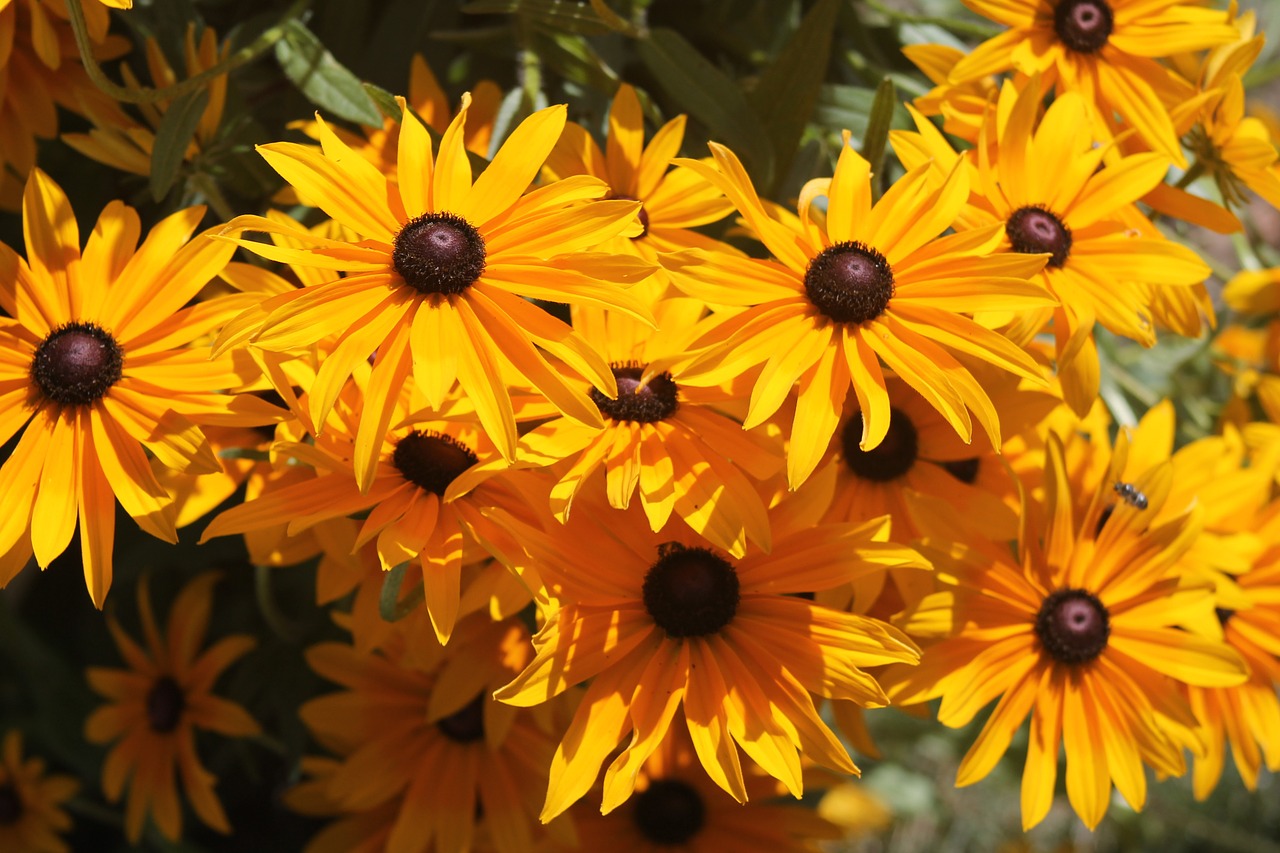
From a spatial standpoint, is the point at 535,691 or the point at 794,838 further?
the point at 794,838

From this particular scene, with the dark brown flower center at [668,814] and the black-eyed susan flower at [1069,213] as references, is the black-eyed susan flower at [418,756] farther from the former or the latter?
the black-eyed susan flower at [1069,213]

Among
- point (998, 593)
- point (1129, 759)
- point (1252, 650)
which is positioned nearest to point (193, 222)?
point (998, 593)

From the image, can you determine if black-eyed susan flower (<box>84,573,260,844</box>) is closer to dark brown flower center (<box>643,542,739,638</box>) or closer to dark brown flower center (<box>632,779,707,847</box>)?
dark brown flower center (<box>632,779,707,847</box>)

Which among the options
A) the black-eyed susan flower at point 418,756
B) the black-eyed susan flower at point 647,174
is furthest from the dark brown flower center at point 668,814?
the black-eyed susan flower at point 647,174

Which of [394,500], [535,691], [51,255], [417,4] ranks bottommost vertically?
[535,691]

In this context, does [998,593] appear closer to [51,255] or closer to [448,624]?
[448,624]

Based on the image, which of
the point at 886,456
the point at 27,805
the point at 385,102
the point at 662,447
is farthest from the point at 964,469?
the point at 27,805

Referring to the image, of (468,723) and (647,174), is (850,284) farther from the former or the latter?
(468,723)
